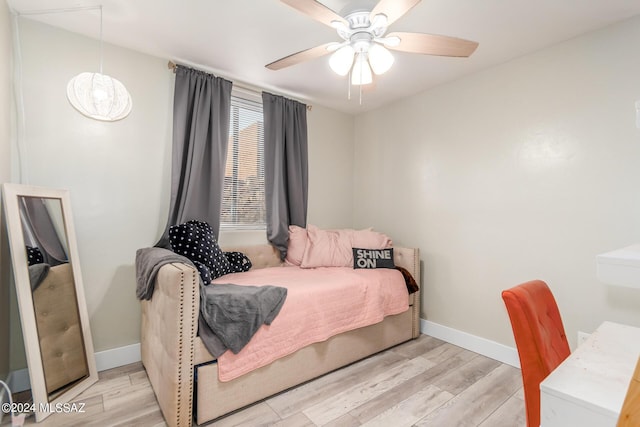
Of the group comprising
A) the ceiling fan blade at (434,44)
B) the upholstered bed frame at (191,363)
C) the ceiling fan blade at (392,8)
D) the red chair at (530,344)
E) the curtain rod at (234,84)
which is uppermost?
the curtain rod at (234,84)

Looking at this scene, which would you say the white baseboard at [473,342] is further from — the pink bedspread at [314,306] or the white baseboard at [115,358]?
the white baseboard at [115,358]

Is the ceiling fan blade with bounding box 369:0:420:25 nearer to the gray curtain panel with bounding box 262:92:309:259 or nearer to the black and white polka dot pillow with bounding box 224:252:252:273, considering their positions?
the gray curtain panel with bounding box 262:92:309:259

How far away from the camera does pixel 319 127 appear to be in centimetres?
360

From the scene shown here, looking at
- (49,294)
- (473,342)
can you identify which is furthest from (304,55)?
(473,342)

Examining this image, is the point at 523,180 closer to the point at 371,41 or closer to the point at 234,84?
the point at 371,41

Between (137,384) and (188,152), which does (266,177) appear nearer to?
(188,152)

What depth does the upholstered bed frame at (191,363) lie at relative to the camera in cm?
158

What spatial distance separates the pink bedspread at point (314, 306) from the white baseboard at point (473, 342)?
20.2 inches

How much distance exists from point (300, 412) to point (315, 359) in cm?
38

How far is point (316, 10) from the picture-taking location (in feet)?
4.69

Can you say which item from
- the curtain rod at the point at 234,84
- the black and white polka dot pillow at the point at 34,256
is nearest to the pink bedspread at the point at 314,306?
the black and white polka dot pillow at the point at 34,256

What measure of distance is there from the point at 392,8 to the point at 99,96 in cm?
200

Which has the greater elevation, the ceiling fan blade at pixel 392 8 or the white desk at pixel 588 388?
the ceiling fan blade at pixel 392 8

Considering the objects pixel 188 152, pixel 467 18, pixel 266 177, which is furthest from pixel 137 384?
pixel 467 18
